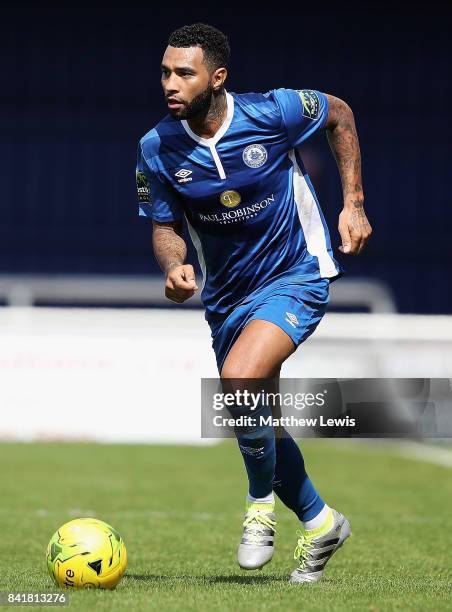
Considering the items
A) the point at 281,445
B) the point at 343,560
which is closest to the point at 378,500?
the point at 343,560

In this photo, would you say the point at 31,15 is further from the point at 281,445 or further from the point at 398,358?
the point at 281,445

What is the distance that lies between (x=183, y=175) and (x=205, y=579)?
1786 millimetres

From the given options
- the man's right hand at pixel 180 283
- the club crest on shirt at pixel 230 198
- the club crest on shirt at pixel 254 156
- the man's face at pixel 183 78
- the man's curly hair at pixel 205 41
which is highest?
the man's curly hair at pixel 205 41

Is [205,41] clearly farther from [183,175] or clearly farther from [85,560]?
[85,560]

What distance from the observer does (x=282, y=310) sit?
212 inches

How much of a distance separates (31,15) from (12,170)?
2870 mm

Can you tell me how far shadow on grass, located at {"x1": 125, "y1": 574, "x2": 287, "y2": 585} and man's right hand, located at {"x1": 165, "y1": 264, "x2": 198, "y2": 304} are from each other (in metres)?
1.26

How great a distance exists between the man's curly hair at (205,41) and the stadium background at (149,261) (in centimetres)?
391

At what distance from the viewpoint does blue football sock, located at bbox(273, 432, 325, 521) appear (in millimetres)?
5621

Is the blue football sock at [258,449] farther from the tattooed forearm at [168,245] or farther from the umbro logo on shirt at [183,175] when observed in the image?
the umbro logo on shirt at [183,175]

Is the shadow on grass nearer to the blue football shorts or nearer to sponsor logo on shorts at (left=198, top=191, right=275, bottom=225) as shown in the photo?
the blue football shorts

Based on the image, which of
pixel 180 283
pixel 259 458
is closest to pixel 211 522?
pixel 259 458

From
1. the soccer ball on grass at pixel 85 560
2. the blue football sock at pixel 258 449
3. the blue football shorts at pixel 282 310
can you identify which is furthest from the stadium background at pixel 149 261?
the soccer ball on grass at pixel 85 560

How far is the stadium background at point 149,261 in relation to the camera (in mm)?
11750
